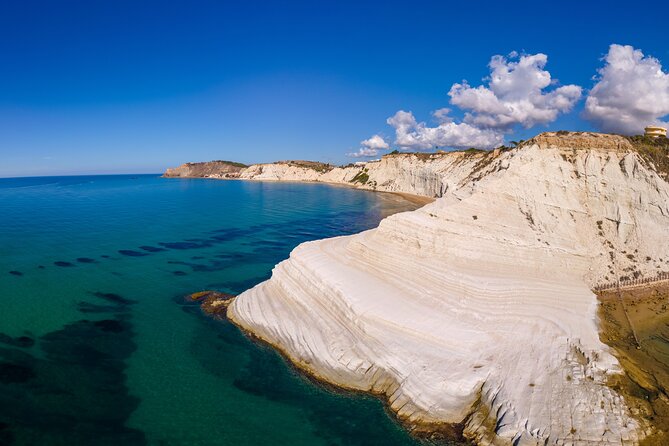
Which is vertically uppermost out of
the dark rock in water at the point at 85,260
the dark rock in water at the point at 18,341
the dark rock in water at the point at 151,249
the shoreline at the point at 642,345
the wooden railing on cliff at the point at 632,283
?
the wooden railing on cliff at the point at 632,283

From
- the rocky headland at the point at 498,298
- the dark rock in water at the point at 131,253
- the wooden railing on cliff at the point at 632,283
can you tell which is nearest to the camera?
the rocky headland at the point at 498,298

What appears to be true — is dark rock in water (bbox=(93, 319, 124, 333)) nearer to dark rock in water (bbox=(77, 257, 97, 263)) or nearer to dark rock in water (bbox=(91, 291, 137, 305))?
dark rock in water (bbox=(91, 291, 137, 305))

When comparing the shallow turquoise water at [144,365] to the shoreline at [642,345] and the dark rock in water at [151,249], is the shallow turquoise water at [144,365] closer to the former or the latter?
the dark rock in water at [151,249]

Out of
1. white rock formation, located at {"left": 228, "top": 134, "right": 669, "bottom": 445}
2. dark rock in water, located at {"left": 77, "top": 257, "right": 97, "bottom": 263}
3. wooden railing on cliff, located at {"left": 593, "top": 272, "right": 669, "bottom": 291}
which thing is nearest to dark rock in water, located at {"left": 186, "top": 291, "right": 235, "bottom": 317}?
white rock formation, located at {"left": 228, "top": 134, "right": 669, "bottom": 445}

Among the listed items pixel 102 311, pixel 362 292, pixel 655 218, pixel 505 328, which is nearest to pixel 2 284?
pixel 102 311

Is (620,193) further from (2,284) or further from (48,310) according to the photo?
(2,284)

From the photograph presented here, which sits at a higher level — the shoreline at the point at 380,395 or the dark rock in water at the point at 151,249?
the dark rock in water at the point at 151,249

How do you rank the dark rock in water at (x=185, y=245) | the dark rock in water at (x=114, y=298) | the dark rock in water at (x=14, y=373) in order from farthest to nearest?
the dark rock in water at (x=185, y=245) → the dark rock in water at (x=114, y=298) → the dark rock in water at (x=14, y=373)

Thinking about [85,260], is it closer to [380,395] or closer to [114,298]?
A: [114,298]

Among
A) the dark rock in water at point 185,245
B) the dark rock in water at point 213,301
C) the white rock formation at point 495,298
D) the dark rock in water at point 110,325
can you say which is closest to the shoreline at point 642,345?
the white rock formation at point 495,298
